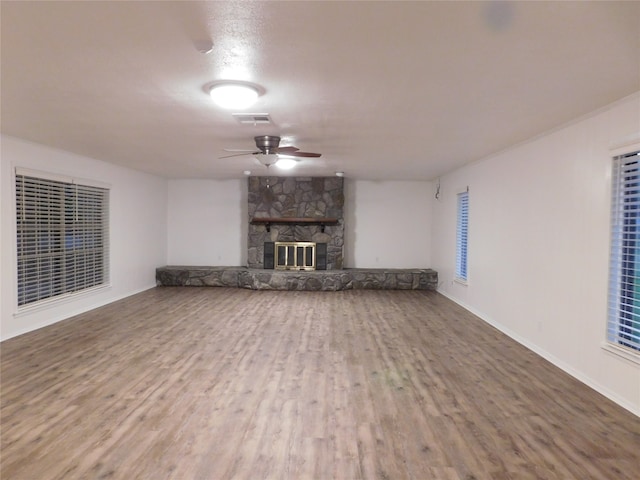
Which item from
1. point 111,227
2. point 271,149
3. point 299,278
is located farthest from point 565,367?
point 111,227

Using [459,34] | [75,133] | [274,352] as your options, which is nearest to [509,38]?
[459,34]

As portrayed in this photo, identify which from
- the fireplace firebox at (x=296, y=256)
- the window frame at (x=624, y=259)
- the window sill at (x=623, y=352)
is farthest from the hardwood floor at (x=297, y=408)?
the fireplace firebox at (x=296, y=256)

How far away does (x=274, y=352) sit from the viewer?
160 inches

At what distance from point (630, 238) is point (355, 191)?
20.4ft

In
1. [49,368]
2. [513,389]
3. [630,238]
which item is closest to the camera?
[630,238]

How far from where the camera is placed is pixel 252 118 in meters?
3.60

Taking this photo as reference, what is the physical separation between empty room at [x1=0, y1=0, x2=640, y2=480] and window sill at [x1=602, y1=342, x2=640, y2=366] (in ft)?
0.11

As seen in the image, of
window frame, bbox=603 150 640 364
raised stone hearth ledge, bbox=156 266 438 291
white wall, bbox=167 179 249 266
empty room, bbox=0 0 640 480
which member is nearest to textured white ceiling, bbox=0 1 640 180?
empty room, bbox=0 0 640 480

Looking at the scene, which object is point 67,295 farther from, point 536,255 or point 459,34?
point 536,255

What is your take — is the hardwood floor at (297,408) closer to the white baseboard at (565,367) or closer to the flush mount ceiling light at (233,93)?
the white baseboard at (565,367)

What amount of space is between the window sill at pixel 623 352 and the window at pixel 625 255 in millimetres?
44

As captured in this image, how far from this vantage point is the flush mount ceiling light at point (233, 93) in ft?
8.90

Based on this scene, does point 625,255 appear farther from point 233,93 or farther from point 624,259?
point 233,93

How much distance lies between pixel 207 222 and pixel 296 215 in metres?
2.24
